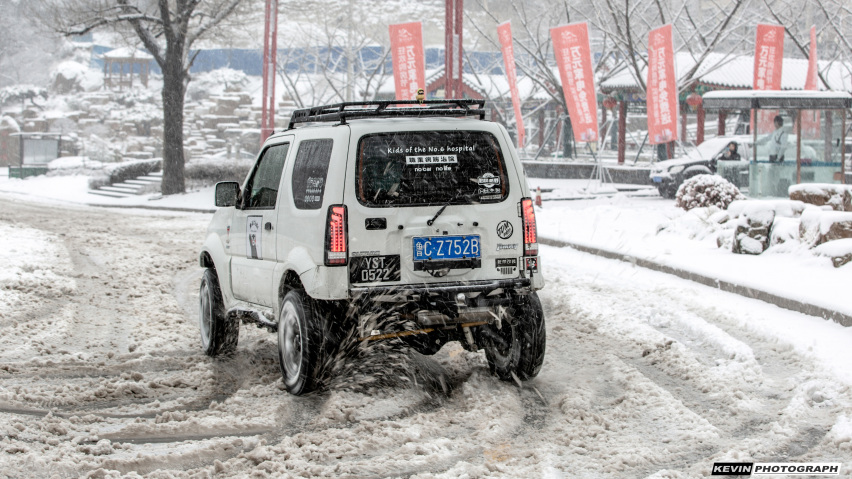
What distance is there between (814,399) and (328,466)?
10.4ft

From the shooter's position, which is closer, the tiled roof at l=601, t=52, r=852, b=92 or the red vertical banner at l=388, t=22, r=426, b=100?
the red vertical banner at l=388, t=22, r=426, b=100

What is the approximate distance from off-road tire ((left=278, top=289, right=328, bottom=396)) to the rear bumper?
34 centimetres

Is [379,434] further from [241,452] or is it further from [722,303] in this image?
[722,303]

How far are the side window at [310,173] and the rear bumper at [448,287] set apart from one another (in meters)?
A: 0.64

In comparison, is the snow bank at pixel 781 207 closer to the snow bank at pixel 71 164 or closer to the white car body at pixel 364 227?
the white car body at pixel 364 227

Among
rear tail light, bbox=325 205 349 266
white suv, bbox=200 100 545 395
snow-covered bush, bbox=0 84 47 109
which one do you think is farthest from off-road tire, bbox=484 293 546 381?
snow-covered bush, bbox=0 84 47 109

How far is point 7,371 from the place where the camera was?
259 inches

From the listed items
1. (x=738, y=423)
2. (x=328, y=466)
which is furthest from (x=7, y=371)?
(x=738, y=423)

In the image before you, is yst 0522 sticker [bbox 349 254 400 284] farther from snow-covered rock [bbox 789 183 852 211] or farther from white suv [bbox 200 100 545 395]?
snow-covered rock [bbox 789 183 852 211]

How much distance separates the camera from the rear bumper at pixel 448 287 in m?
5.58

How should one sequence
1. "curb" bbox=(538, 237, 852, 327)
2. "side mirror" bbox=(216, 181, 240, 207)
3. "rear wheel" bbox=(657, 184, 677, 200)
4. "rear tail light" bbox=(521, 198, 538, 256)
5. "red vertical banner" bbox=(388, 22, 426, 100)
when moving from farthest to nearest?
"red vertical banner" bbox=(388, 22, 426, 100) → "rear wheel" bbox=(657, 184, 677, 200) → "curb" bbox=(538, 237, 852, 327) → "side mirror" bbox=(216, 181, 240, 207) → "rear tail light" bbox=(521, 198, 538, 256)

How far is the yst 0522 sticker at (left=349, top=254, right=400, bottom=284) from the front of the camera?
18.4 feet

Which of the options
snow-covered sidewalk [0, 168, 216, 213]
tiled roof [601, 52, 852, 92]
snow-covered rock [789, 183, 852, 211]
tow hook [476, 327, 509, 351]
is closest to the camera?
tow hook [476, 327, 509, 351]

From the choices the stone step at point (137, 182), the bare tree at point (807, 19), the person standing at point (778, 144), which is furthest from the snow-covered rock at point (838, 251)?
the stone step at point (137, 182)
